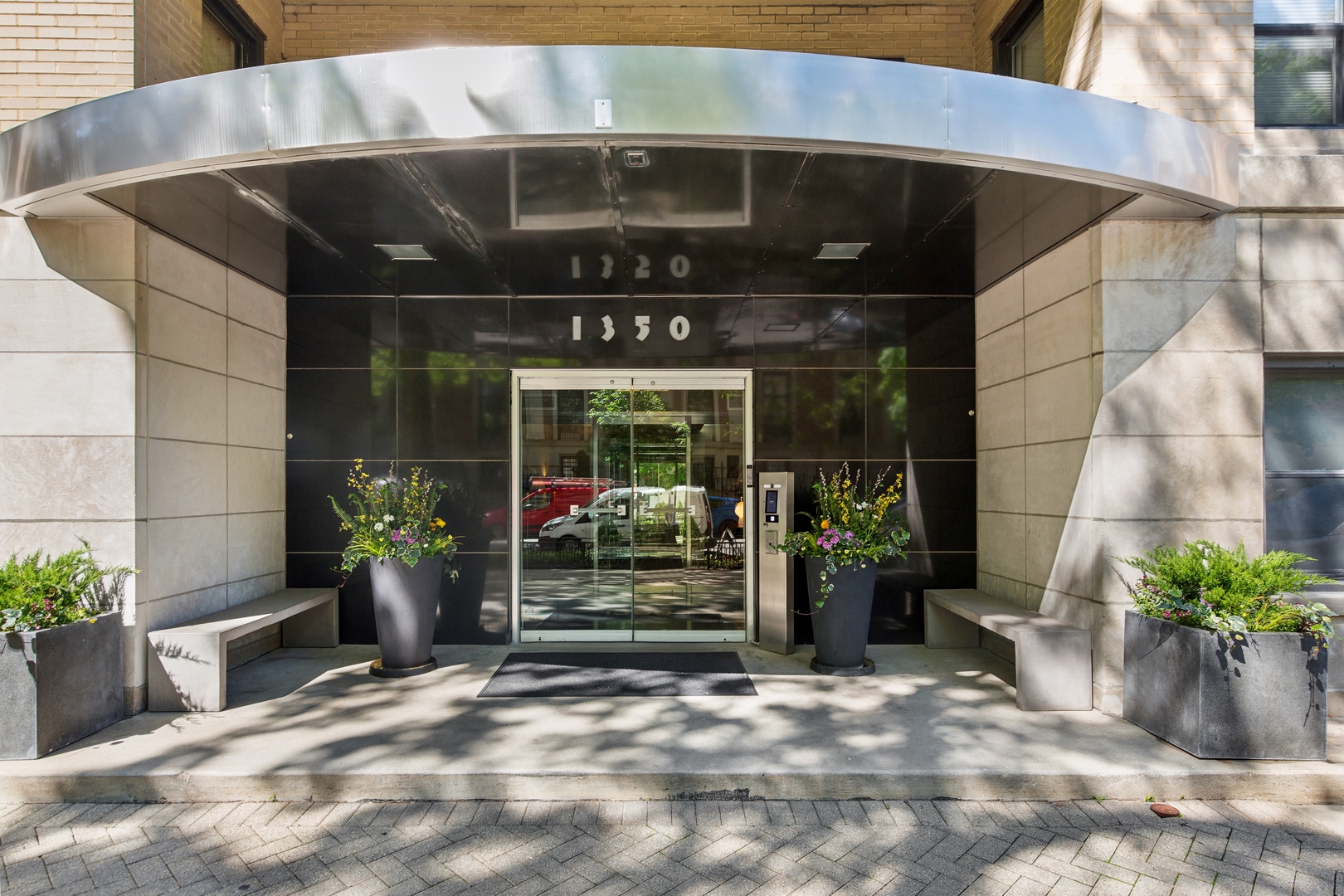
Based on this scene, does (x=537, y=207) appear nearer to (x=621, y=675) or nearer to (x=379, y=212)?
(x=379, y=212)

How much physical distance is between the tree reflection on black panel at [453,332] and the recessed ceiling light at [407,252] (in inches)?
29.5

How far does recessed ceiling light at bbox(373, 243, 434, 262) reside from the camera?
6070mm

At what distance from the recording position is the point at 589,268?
6.52 meters

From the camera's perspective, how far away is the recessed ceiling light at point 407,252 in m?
6.07

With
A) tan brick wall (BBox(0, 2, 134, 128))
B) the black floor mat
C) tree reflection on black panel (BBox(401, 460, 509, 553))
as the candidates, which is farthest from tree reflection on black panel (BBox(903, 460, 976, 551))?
tan brick wall (BBox(0, 2, 134, 128))

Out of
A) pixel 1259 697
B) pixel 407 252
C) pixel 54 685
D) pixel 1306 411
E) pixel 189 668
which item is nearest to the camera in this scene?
pixel 1259 697

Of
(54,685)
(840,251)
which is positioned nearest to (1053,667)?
(840,251)

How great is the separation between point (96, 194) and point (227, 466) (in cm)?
242

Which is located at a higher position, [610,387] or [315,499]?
[610,387]

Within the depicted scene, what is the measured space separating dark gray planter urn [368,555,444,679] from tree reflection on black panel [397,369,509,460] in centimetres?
147

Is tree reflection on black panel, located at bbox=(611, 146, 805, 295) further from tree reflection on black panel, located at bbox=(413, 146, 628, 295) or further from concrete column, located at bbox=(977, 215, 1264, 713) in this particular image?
concrete column, located at bbox=(977, 215, 1264, 713)

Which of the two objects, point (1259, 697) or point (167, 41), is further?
point (167, 41)

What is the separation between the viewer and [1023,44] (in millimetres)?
6918

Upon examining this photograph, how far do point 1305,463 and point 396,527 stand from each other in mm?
7223
